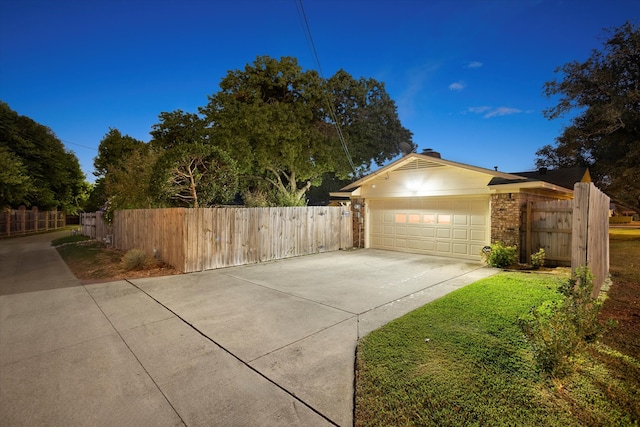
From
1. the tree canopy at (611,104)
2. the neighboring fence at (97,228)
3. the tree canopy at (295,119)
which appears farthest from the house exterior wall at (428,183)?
the neighboring fence at (97,228)

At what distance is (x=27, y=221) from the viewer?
23.4 metres

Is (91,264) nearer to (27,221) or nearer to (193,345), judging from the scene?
(193,345)

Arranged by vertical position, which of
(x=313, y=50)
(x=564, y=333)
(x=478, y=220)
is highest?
(x=313, y=50)

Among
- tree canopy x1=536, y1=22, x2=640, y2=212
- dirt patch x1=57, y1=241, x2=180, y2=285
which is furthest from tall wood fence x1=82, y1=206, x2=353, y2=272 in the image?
tree canopy x1=536, y1=22, x2=640, y2=212

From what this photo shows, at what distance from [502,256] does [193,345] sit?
8656 mm

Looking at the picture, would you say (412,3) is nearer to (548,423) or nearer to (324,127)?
(324,127)

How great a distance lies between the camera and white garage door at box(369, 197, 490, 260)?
10.2 metres

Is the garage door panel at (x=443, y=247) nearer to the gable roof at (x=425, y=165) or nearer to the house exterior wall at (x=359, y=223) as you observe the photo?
the gable roof at (x=425, y=165)

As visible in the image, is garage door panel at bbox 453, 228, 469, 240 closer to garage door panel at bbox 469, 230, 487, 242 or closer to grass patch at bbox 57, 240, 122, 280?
garage door panel at bbox 469, 230, 487, 242

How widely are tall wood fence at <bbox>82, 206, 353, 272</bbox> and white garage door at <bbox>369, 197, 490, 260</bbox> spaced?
1680 millimetres

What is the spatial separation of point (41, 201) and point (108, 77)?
1442cm

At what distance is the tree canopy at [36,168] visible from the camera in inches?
828

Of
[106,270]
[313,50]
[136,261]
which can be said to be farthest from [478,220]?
[106,270]

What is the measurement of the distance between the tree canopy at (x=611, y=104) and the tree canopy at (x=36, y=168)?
3434cm
